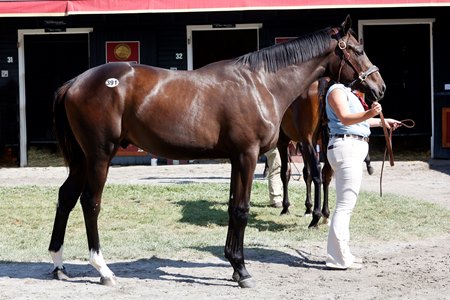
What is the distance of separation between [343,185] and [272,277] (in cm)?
101

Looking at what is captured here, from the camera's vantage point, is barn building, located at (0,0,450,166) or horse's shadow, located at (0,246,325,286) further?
barn building, located at (0,0,450,166)

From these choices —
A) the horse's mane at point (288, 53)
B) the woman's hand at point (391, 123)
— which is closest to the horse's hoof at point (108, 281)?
the horse's mane at point (288, 53)

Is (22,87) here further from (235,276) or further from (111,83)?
(235,276)

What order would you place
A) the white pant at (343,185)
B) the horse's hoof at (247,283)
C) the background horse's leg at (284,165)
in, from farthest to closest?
the background horse's leg at (284,165), the white pant at (343,185), the horse's hoof at (247,283)

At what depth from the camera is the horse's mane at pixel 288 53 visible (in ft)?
25.3

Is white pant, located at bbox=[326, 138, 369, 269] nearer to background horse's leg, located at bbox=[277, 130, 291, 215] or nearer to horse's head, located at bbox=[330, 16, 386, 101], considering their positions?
horse's head, located at bbox=[330, 16, 386, 101]

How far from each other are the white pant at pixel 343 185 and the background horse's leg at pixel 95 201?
1948mm

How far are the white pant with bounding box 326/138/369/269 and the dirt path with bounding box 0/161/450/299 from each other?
0.16 meters

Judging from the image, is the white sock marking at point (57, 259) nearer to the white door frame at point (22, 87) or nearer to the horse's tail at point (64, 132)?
the horse's tail at point (64, 132)

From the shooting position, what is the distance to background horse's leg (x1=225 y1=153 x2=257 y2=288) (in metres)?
7.39

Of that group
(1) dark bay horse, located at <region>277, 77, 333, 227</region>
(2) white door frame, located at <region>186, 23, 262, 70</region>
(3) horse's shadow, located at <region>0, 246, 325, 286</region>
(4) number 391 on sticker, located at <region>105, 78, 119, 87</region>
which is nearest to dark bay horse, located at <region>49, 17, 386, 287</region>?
(4) number 391 on sticker, located at <region>105, 78, 119, 87</region>

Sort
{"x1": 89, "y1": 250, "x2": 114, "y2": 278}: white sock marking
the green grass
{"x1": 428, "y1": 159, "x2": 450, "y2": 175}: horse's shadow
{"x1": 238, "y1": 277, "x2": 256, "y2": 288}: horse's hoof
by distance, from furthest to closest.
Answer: {"x1": 428, "y1": 159, "x2": 450, "y2": 175}: horse's shadow → the green grass → {"x1": 89, "y1": 250, "x2": 114, "y2": 278}: white sock marking → {"x1": 238, "y1": 277, "x2": 256, "y2": 288}: horse's hoof

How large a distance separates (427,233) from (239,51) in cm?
964

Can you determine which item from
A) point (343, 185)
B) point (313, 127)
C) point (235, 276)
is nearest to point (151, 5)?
point (313, 127)
